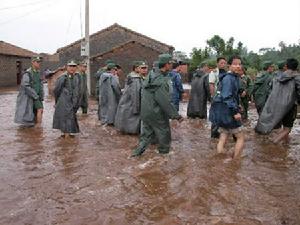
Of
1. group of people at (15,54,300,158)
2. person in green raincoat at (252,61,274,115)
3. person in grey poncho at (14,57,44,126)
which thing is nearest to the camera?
group of people at (15,54,300,158)

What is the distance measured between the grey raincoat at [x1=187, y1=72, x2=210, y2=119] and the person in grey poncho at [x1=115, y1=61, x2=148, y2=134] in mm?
2632

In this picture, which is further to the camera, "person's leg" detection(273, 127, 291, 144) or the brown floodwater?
"person's leg" detection(273, 127, 291, 144)

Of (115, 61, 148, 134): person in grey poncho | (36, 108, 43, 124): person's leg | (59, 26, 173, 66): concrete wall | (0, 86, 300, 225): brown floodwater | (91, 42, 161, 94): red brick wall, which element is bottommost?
(0, 86, 300, 225): brown floodwater

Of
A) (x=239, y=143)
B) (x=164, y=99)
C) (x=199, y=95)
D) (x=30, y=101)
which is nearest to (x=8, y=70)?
(x=30, y=101)

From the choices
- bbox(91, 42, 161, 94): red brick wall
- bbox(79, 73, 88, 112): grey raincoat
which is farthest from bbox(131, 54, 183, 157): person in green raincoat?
bbox(91, 42, 161, 94): red brick wall

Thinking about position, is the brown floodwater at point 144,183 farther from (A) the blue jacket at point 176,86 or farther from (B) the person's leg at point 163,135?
(A) the blue jacket at point 176,86

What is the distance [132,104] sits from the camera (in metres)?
9.59

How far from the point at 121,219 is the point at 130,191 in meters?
0.94

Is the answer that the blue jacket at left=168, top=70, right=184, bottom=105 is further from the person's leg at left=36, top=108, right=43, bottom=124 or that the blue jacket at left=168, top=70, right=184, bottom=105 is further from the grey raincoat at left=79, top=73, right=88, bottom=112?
the person's leg at left=36, top=108, right=43, bottom=124

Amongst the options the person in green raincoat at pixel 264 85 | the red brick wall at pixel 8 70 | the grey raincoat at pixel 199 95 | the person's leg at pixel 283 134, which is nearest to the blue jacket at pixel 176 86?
the grey raincoat at pixel 199 95

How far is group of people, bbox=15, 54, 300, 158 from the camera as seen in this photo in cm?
696

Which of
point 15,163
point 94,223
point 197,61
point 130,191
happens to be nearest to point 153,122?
point 130,191

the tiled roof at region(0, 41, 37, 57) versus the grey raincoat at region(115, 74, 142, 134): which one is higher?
→ the tiled roof at region(0, 41, 37, 57)

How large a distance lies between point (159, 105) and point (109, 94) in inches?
155
